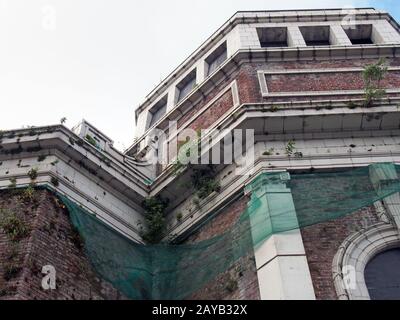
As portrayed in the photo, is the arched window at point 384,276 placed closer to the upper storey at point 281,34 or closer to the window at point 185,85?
the upper storey at point 281,34

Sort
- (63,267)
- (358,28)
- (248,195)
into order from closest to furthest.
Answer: (63,267) → (248,195) → (358,28)

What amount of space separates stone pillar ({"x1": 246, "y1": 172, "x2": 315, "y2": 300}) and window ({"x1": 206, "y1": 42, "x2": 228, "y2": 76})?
21.3 feet

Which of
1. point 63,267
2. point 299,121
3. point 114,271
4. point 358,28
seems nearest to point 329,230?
point 299,121

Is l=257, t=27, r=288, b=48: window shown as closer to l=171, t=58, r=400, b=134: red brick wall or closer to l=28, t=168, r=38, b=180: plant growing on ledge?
l=171, t=58, r=400, b=134: red brick wall

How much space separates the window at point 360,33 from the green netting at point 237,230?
663 centimetres

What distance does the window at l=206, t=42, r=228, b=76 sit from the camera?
16078 millimetres

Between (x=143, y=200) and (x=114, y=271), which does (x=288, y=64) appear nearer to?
(x=143, y=200)

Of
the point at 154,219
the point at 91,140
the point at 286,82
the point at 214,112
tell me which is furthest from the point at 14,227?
the point at 286,82

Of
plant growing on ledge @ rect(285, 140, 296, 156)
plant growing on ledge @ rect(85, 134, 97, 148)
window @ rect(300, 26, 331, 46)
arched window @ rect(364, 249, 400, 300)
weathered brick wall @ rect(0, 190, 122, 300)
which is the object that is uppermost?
window @ rect(300, 26, 331, 46)

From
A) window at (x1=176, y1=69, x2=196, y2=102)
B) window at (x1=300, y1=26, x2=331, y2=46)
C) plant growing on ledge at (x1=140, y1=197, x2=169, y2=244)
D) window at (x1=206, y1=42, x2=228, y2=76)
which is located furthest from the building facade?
window at (x1=176, y1=69, x2=196, y2=102)

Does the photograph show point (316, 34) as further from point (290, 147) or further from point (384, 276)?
point (384, 276)

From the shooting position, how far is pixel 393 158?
34.9 ft

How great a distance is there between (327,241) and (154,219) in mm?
4060
